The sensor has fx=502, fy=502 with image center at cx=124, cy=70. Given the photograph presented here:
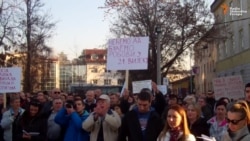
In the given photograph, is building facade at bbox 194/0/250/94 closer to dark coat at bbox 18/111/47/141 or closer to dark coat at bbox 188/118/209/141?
dark coat at bbox 18/111/47/141

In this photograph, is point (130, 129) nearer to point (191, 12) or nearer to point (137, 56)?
point (137, 56)

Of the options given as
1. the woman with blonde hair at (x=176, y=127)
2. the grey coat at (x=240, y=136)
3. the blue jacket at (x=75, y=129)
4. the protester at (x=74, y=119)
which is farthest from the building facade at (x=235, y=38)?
the grey coat at (x=240, y=136)

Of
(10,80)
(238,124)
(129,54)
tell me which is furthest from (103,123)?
(10,80)

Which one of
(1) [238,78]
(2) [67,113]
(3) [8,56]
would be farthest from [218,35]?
(2) [67,113]

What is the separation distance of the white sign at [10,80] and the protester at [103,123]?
5373 millimetres

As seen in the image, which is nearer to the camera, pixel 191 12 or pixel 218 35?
pixel 191 12

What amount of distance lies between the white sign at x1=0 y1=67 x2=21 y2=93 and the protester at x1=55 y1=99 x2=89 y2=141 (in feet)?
14.6

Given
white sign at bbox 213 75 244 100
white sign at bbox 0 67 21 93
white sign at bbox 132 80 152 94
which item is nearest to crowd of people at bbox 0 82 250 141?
white sign at bbox 0 67 21 93

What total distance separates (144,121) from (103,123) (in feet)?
2.33

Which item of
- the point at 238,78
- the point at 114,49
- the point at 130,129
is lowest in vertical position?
the point at 130,129

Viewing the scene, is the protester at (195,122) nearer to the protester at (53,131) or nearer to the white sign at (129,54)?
the protester at (53,131)

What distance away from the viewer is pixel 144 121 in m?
7.08

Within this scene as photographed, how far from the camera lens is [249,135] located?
470cm

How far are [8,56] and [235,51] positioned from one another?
69.8 feet
